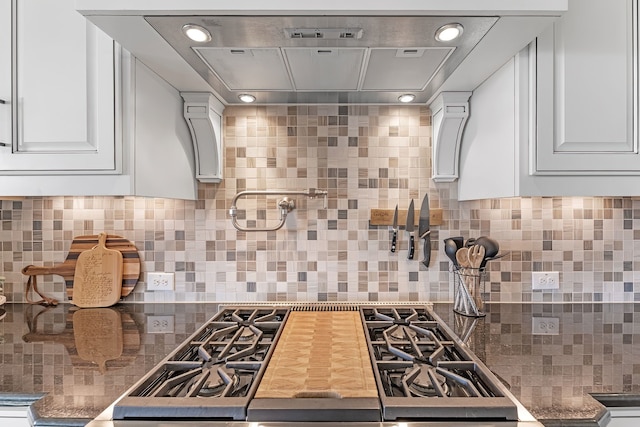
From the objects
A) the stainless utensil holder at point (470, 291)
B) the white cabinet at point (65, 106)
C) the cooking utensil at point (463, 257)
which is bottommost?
the stainless utensil holder at point (470, 291)

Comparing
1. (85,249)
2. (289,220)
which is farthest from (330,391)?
(85,249)

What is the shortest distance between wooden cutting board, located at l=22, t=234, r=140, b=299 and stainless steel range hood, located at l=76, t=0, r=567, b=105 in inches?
A: 28.0

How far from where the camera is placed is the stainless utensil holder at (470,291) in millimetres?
1456

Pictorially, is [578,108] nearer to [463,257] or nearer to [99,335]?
[463,257]

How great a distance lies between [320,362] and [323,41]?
2.72 feet

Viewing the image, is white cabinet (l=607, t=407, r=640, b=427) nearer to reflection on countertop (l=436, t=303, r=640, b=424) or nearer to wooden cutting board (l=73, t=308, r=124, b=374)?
reflection on countertop (l=436, t=303, r=640, b=424)

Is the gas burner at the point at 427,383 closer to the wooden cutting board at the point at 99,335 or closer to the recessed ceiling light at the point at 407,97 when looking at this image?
the wooden cutting board at the point at 99,335

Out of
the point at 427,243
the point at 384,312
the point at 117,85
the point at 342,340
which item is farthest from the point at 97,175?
the point at 427,243

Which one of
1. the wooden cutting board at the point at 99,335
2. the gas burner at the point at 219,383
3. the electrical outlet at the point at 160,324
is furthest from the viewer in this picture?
the electrical outlet at the point at 160,324

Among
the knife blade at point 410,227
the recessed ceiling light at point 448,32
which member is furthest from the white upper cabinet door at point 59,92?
the knife blade at point 410,227

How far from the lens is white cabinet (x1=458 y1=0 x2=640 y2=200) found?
1.19 m

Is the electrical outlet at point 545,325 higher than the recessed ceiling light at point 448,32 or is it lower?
lower

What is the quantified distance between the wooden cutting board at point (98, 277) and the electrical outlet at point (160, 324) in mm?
264

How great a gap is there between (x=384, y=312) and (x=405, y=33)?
943mm
